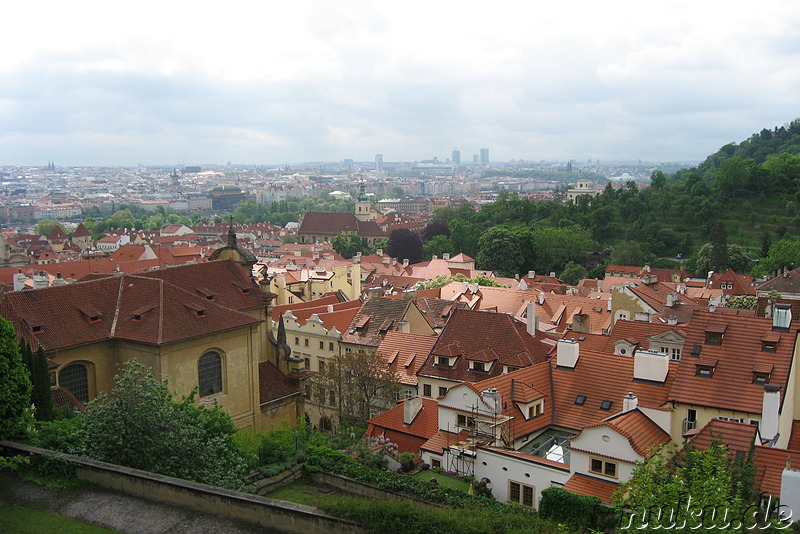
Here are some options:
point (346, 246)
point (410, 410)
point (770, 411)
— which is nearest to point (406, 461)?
point (410, 410)

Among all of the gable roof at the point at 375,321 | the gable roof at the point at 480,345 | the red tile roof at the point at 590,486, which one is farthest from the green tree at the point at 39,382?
the gable roof at the point at 375,321

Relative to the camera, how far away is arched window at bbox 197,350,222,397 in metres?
36.6

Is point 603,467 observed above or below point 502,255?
above

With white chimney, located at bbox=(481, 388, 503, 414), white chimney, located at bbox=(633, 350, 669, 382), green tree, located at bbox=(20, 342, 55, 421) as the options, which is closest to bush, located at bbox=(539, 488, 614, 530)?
white chimney, located at bbox=(481, 388, 503, 414)

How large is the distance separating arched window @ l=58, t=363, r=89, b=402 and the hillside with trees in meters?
89.3

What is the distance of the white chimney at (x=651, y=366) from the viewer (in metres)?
30.7

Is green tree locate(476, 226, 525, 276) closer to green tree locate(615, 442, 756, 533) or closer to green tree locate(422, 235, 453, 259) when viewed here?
green tree locate(422, 235, 453, 259)

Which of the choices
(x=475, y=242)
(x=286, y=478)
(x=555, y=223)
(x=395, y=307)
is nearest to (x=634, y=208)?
(x=555, y=223)

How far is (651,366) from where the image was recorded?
3089 centimetres

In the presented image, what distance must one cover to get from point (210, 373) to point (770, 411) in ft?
82.7

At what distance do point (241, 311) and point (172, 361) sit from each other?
291 inches

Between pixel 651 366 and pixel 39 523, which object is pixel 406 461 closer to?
pixel 651 366

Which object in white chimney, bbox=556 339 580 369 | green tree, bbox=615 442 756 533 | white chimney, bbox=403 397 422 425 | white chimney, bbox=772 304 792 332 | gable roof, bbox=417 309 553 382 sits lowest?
white chimney, bbox=403 397 422 425

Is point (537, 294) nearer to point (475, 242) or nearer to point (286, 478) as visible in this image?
point (286, 478)
